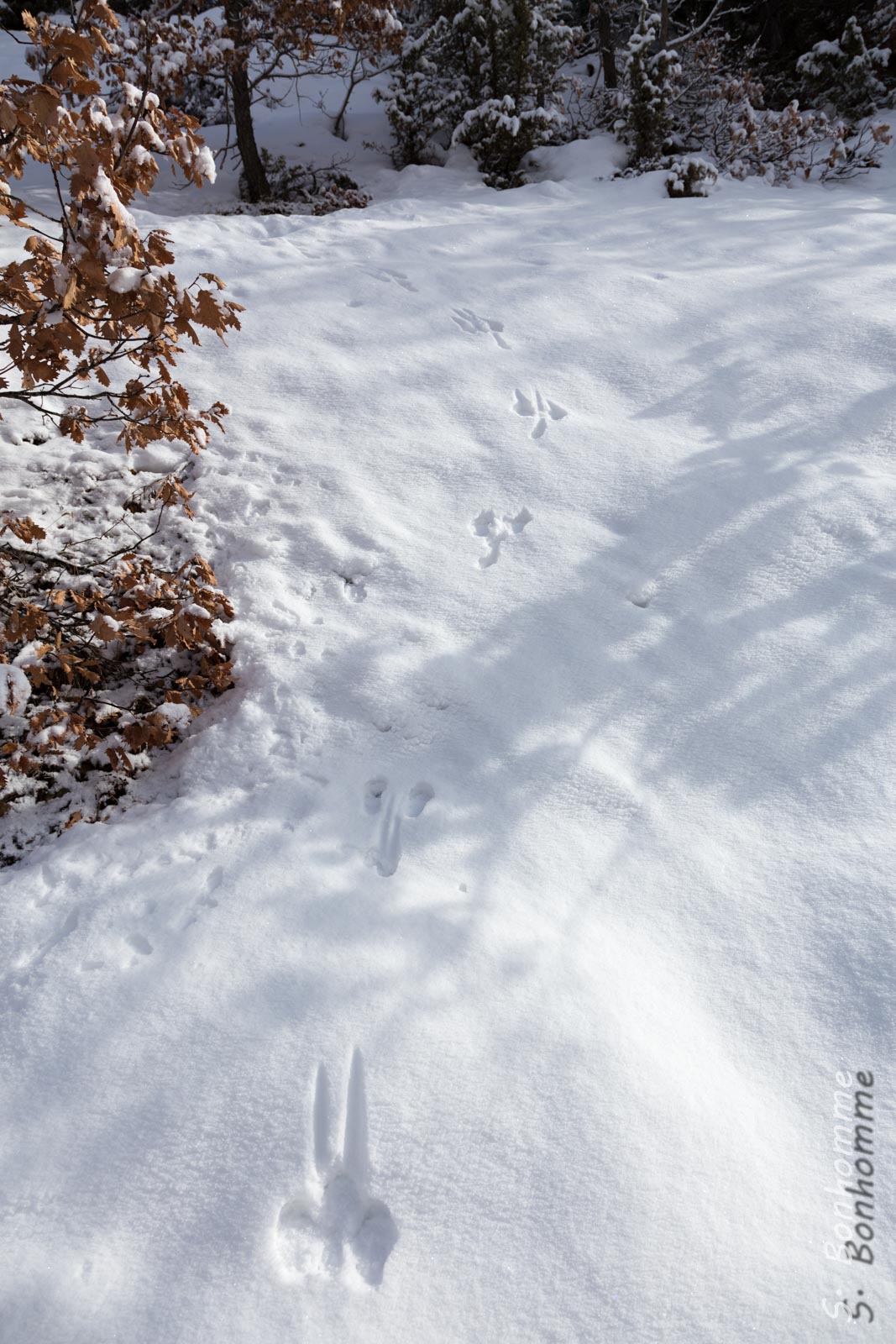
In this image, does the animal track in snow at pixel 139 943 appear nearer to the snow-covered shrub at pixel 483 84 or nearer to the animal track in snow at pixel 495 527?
the animal track in snow at pixel 495 527

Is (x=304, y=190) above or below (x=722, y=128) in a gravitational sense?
below

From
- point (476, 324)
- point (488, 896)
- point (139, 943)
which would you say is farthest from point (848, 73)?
point (139, 943)

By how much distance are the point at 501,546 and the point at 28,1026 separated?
2482 millimetres

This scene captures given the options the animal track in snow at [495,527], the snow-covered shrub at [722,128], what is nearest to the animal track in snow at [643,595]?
the animal track in snow at [495,527]

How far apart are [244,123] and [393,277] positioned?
13.0ft

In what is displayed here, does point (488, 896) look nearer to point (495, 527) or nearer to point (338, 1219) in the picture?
point (338, 1219)

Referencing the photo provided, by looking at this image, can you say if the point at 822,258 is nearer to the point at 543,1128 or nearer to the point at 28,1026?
the point at 543,1128

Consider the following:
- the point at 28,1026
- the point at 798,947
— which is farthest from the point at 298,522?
the point at 798,947

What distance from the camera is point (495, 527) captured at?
3660 millimetres

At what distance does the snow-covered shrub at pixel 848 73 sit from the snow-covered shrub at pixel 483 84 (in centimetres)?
280

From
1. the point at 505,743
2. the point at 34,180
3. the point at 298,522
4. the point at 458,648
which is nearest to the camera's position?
the point at 505,743

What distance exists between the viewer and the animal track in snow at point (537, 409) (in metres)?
4.23

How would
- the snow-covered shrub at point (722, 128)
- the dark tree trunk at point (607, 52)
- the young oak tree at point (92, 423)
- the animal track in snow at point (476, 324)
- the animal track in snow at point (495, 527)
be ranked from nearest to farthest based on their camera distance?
1. the young oak tree at point (92, 423)
2. the animal track in snow at point (495, 527)
3. the animal track in snow at point (476, 324)
4. the snow-covered shrub at point (722, 128)
5. the dark tree trunk at point (607, 52)

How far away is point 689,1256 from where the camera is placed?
5.69 feet
